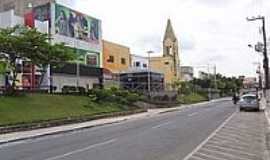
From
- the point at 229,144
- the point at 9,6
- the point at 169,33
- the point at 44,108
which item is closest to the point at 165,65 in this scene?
the point at 169,33

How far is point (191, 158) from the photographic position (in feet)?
46.7

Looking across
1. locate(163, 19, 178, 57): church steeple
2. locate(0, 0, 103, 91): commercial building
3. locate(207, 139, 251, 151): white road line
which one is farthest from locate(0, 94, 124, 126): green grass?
locate(163, 19, 178, 57): church steeple

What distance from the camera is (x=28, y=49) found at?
37.2m

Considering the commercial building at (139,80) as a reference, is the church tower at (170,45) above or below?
above

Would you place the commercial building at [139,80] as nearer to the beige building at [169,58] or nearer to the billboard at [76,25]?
the billboard at [76,25]

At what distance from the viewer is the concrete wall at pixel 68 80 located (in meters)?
61.5

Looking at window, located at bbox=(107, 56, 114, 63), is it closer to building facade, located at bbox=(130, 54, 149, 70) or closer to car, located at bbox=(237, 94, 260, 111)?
building facade, located at bbox=(130, 54, 149, 70)

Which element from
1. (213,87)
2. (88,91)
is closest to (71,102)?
(88,91)

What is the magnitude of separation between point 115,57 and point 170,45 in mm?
36363

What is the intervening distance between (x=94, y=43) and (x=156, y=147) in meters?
56.6

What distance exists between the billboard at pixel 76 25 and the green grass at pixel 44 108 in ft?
70.5

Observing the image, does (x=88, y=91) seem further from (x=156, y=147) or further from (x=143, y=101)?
(x=156, y=147)

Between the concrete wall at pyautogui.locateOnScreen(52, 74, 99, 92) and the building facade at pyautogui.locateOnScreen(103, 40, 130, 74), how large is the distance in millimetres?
10549

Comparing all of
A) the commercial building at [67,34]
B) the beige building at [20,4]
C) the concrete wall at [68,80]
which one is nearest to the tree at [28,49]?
the commercial building at [67,34]
